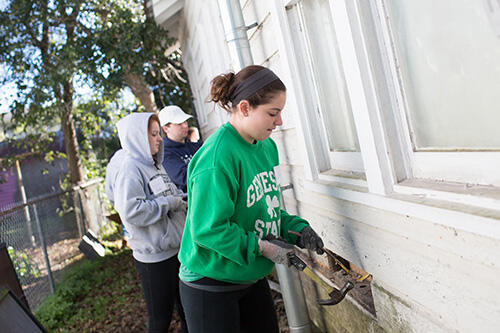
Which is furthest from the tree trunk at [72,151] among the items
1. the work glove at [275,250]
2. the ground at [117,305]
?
the work glove at [275,250]

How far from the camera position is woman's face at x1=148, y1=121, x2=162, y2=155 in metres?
3.24

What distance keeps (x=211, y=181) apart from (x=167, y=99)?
371 inches

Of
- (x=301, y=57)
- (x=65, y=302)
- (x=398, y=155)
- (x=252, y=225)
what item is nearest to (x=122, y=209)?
(x=252, y=225)

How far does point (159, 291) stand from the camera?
301 cm

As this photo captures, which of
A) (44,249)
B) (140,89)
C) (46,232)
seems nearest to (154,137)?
(44,249)

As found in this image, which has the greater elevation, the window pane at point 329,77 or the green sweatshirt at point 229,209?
the window pane at point 329,77

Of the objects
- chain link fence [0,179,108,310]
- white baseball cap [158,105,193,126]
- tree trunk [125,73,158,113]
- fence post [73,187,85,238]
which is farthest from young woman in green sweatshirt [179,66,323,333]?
fence post [73,187,85,238]

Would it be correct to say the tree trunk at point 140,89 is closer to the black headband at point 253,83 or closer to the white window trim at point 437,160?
the black headband at point 253,83

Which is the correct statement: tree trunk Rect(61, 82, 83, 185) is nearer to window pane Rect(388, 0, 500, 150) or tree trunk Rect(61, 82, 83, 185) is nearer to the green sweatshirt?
the green sweatshirt

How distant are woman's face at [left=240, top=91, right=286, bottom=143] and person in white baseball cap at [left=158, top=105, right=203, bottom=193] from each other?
2.30 m

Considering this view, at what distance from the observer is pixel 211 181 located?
70.8 inches

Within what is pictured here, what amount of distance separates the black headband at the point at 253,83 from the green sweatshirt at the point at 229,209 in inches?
6.4

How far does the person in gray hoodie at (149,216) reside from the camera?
299 cm

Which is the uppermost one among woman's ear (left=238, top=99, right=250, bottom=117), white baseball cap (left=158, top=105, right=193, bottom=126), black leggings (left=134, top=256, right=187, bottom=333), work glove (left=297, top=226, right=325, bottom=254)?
Result: white baseball cap (left=158, top=105, right=193, bottom=126)
